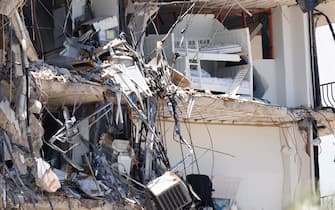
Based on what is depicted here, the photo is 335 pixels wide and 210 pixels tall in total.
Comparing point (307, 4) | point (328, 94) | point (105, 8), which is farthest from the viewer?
point (328, 94)

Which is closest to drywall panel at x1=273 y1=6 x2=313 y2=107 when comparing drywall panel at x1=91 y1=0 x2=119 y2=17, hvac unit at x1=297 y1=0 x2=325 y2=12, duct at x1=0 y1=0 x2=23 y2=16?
hvac unit at x1=297 y1=0 x2=325 y2=12

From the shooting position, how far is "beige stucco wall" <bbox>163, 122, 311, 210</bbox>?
1438 cm

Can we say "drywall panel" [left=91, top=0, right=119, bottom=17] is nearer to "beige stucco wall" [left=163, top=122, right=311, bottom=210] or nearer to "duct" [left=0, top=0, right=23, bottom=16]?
"beige stucco wall" [left=163, top=122, right=311, bottom=210]

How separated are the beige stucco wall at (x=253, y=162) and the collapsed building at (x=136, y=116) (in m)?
0.02

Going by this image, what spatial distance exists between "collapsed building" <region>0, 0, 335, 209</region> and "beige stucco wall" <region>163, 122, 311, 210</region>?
18mm

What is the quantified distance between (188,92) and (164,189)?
205 centimetres

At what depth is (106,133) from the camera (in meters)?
12.7

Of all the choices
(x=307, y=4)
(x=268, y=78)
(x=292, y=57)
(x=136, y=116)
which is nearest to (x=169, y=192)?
(x=136, y=116)

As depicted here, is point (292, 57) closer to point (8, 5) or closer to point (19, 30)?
point (19, 30)

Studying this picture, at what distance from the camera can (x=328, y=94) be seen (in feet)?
53.5

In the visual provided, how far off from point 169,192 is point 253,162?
3.70 meters

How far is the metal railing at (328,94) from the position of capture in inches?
634

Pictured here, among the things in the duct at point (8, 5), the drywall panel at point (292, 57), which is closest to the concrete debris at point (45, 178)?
the duct at point (8, 5)

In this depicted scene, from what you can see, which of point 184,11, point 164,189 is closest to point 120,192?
point 164,189
